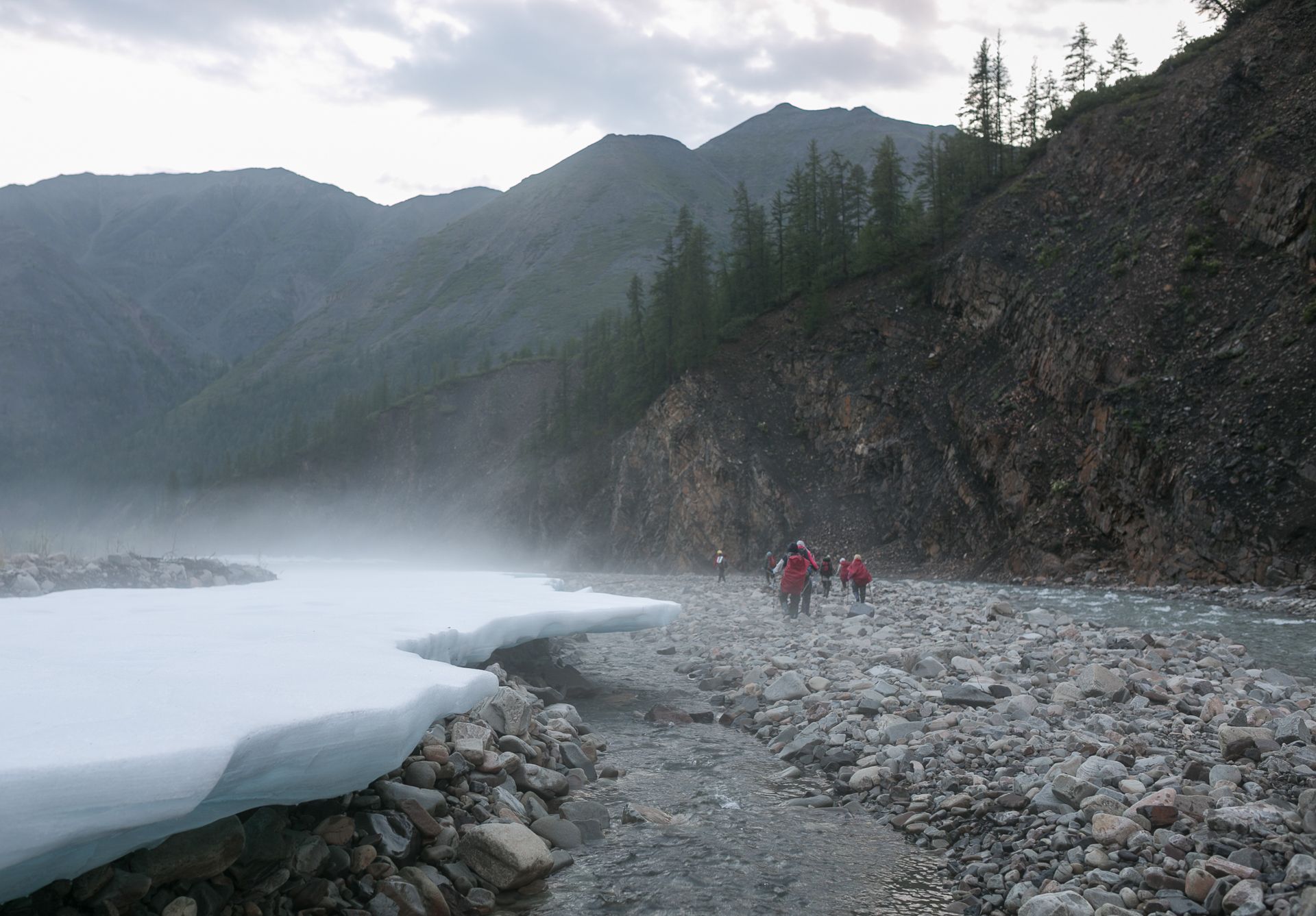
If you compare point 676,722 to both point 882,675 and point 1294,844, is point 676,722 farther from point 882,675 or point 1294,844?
point 1294,844

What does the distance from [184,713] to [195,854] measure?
84 centimetres

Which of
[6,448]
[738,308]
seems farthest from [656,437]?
[6,448]

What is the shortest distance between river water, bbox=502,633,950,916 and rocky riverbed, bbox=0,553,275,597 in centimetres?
1575

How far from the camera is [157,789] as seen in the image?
14.1ft

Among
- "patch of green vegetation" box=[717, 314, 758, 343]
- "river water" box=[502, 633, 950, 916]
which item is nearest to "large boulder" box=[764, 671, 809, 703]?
"river water" box=[502, 633, 950, 916]

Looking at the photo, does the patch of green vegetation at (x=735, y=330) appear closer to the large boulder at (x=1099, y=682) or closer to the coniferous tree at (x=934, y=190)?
the coniferous tree at (x=934, y=190)

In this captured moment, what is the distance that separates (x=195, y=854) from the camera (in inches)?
199

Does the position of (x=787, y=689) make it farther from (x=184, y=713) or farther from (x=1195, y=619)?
(x=1195, y=619)

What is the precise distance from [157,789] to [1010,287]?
140 feet

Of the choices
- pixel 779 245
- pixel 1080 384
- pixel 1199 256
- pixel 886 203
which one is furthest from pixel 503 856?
pixel 779 245

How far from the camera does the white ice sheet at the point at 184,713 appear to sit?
4.12 meters

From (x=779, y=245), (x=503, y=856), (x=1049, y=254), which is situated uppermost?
(x=779, y=245)

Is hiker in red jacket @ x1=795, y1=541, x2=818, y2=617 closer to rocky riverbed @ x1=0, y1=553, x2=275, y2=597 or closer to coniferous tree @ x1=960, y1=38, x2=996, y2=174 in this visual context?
rocky riverbed @ x1=0, y1=553, x2=275, y2=597

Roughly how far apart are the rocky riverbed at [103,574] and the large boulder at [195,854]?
53.2ft
